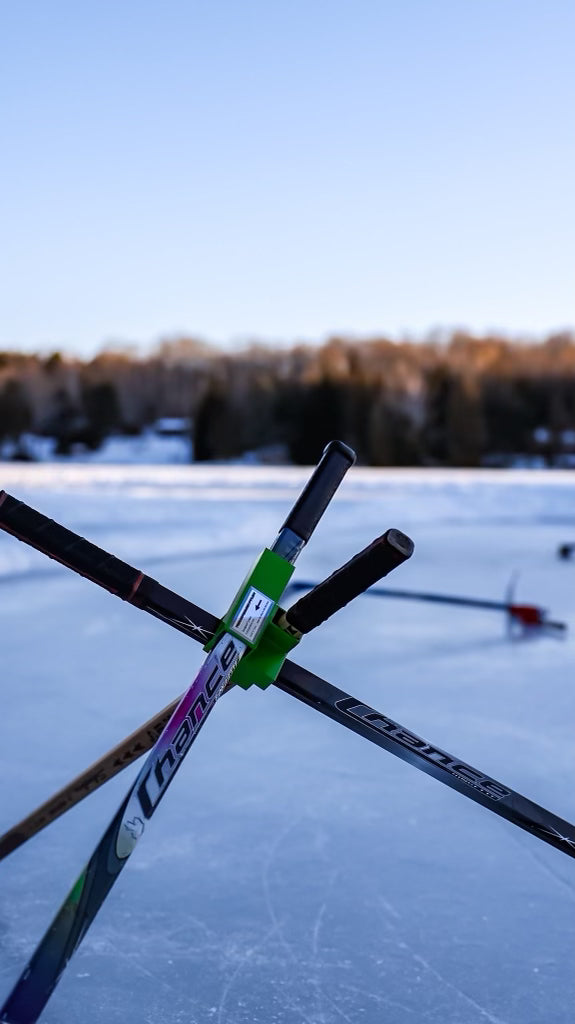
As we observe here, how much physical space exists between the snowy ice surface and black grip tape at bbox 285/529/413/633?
2.56ft

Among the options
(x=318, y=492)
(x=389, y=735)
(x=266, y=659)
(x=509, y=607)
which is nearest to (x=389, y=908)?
(x=389, y=735)

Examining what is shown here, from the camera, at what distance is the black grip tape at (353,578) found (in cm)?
124

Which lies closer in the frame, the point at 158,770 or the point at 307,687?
the point at 158,770

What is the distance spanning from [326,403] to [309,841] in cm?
5978

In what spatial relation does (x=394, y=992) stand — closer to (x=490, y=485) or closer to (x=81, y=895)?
(x=81, y=895)

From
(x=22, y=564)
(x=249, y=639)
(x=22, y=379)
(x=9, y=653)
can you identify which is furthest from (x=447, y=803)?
(x=22, y=379)

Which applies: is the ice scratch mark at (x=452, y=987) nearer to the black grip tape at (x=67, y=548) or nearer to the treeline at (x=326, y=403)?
the black grip tape at (x=67, y=548)

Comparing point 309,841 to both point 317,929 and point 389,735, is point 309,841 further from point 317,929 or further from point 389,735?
point 389,735

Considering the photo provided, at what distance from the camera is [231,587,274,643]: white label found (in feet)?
4.35

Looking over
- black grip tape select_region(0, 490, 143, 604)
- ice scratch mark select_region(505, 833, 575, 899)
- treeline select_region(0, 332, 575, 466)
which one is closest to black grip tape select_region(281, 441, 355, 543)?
black grip tape select_region(0, 490, 143, 604)

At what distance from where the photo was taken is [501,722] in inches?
139

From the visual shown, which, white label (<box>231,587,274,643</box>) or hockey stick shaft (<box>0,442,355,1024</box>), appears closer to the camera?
hockey stick shaft (<box>0,442,355,1024</box>)

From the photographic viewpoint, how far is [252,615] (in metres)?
1.33

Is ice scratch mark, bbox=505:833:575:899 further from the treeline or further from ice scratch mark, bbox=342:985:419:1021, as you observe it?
the treeline
